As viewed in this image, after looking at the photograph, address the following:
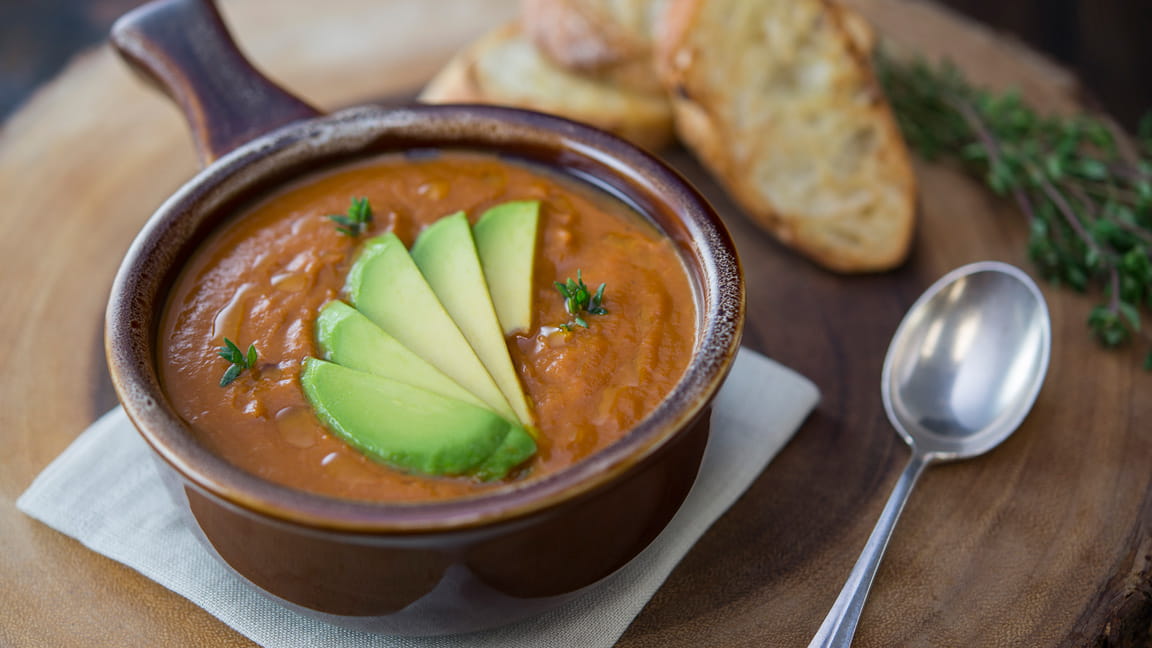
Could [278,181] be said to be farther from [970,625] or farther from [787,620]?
[970,625]

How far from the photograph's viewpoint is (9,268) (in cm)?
301

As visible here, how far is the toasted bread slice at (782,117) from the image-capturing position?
3.27m

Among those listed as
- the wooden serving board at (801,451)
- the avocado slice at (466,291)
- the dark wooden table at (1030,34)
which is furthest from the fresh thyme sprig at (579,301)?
the dark wooden table at (1030,34)

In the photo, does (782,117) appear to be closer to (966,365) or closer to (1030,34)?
(966,365)

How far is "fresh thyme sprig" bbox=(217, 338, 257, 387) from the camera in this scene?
2.09 metres

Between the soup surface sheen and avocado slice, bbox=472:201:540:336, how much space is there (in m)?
0.03

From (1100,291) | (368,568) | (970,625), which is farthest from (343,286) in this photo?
(1100,291)

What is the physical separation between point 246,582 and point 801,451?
1.37 metres

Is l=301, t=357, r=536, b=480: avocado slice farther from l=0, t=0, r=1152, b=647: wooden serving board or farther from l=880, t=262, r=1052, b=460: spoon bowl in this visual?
l=880, t=262, r=1052, b=460: spoon bowl

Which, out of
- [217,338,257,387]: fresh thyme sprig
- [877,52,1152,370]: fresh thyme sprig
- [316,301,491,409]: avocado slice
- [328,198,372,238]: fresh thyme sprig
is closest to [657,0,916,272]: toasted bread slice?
[877,52,1152,370]: fresh thyme sprig

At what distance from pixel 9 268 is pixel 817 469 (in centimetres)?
241

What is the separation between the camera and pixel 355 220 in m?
2.47

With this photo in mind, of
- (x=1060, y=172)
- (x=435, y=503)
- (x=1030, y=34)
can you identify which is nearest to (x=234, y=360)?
(x=435, y=503)

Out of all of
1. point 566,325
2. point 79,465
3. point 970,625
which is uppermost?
point 566,325
